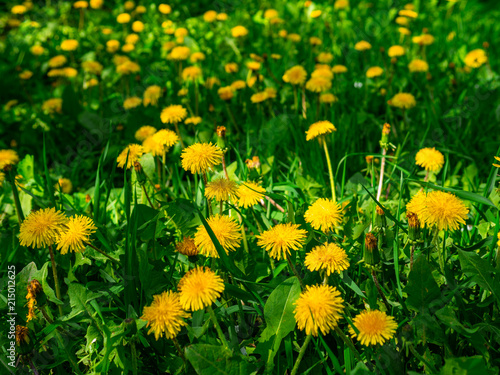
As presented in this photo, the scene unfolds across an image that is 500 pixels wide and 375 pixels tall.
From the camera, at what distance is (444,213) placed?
1.13 meters

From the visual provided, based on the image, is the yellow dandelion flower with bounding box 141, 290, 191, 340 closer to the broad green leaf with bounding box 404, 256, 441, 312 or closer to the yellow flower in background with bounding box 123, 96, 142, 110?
the broad green leaf with bounding box 404, 256, 441, 312

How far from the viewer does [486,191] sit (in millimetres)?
1498

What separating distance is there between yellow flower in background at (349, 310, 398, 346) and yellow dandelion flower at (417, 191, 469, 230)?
0.93 ft

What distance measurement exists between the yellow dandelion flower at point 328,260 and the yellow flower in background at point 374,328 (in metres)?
0.12

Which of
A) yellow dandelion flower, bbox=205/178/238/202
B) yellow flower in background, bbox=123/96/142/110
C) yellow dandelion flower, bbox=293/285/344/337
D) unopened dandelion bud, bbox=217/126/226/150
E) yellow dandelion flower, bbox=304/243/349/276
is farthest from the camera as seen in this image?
yellow flower in background, bbox=123/96/142/110

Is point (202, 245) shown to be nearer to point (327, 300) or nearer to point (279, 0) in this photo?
point (327, 300)

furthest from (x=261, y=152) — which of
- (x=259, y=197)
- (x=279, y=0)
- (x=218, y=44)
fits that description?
(x=279, y=0)

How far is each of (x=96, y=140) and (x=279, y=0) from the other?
2505 mm

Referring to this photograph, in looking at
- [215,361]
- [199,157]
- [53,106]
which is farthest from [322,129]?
[53,106]

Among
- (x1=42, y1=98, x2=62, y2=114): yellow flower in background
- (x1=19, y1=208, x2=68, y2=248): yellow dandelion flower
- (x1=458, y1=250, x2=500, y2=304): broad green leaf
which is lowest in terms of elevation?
(x1=42, y1=98, x2=62, y2=114): yellow flower in background

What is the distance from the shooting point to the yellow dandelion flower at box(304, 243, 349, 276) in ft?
3.49

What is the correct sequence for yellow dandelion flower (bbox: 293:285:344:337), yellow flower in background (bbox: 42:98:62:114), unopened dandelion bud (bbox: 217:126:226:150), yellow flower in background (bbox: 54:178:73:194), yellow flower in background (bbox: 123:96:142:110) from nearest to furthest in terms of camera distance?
yellow dandelion flower (bbox: 293:285:344:337), unopened dandelion bud (bbox: 217:126:226:150), yellow flower in background (bbox: 54:178:73:194), yellow flower in background (bbox: 123:96:142:110), yellow flower in background (bbox: 42:98:62:114)

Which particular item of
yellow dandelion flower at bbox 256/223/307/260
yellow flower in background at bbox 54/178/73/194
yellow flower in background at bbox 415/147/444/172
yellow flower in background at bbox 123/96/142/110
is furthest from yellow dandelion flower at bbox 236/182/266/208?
yellow flower in background at bbox 123/96/142/110

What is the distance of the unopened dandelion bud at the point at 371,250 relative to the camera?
1.10 m
